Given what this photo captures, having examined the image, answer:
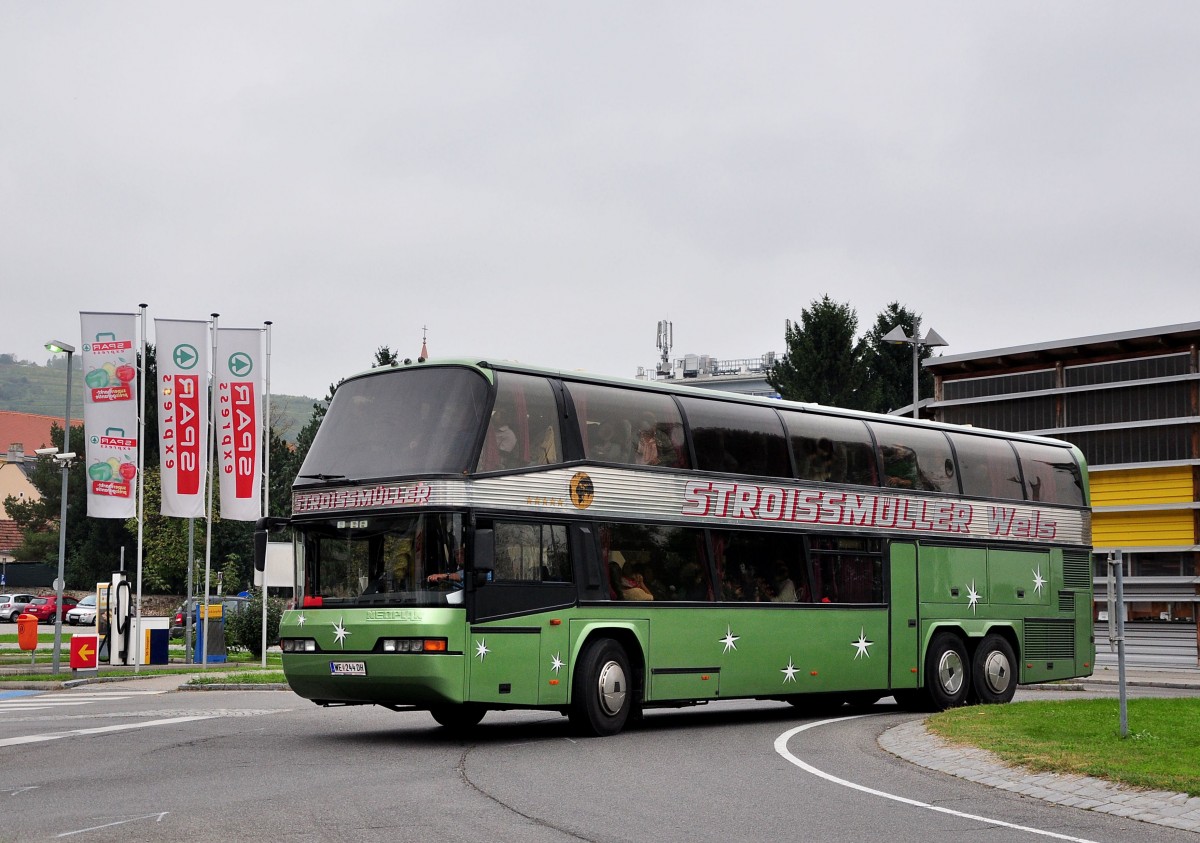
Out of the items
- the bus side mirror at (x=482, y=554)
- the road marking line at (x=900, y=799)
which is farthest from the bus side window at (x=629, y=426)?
the road marking line at (x=900, y=799)

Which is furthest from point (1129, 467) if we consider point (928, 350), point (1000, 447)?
point (928, 350)

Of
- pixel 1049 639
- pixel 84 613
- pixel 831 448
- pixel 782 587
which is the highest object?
pixel 831 448

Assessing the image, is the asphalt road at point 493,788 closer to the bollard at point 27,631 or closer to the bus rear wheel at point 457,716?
the bus rear wheel at point 457,716

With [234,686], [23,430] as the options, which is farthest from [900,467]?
[23,430]

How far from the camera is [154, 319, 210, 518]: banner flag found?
1248 inches

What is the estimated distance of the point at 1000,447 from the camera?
23.1 m

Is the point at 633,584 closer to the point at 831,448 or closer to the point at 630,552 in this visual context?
the point at 630,552

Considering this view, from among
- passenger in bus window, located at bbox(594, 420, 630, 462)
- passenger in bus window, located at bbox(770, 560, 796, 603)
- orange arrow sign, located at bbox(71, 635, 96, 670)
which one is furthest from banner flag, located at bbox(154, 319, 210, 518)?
passenger in bus window, located at bbox(594, 420, 630, 462)

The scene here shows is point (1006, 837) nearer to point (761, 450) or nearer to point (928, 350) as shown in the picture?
point (761, 450)

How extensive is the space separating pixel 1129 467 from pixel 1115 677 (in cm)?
480

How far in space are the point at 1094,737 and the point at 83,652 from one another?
931 inches

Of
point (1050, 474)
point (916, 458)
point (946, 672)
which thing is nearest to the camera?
point (916, 458)

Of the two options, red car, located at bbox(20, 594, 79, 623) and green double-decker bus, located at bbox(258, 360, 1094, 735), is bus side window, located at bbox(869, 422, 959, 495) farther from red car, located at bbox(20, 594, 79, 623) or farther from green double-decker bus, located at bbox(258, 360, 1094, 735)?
red car, located at bbox(20, 594, 79, 623)

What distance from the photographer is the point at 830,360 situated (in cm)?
7006
